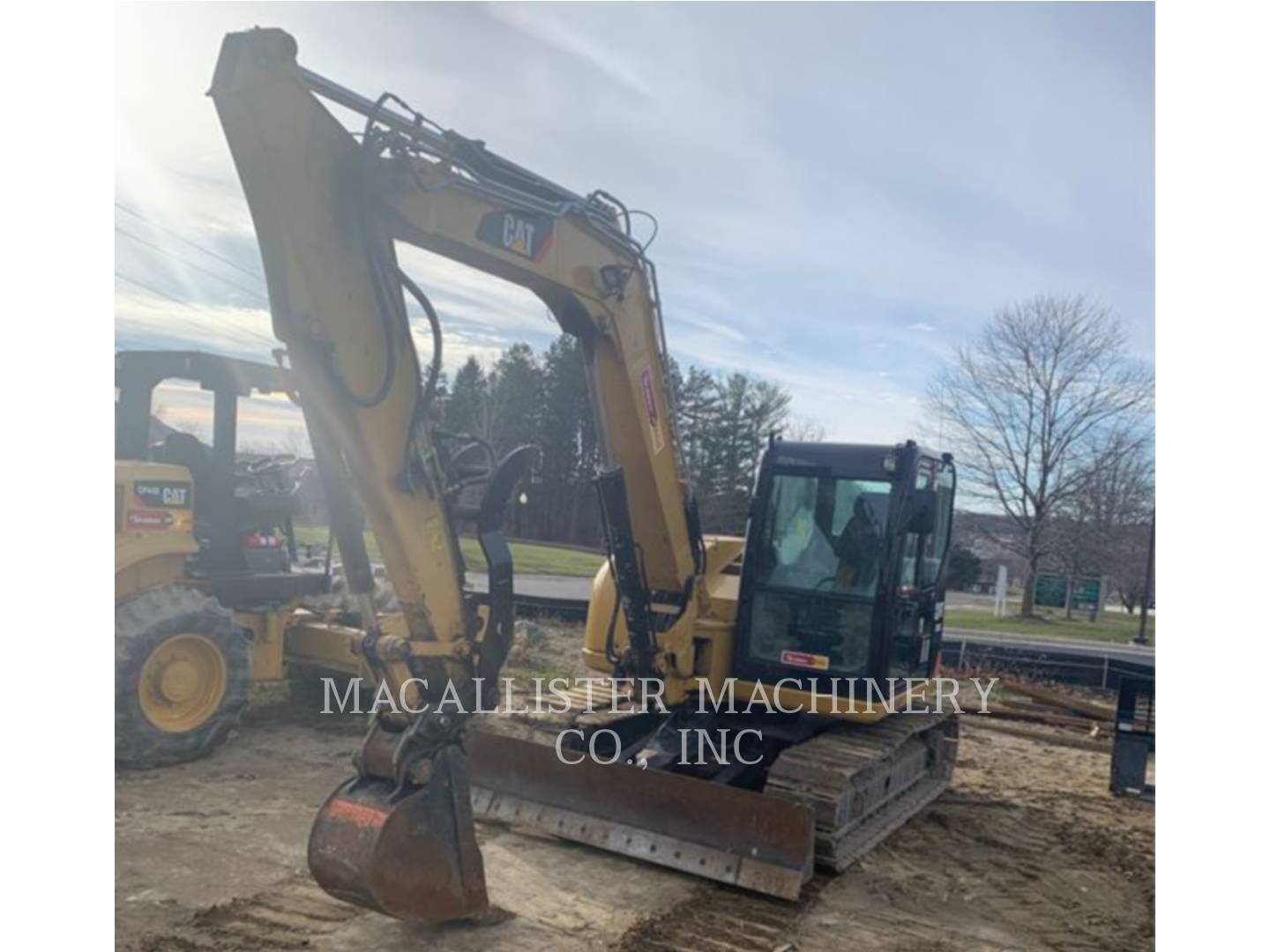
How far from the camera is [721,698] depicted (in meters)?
5.73

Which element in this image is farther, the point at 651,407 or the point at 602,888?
the point at 651,407

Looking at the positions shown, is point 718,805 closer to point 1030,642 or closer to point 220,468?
point 220,468

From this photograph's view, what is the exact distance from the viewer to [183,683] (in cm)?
612

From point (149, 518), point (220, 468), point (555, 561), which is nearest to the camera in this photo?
point (149, 518)

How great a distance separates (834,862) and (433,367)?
2.87 meters

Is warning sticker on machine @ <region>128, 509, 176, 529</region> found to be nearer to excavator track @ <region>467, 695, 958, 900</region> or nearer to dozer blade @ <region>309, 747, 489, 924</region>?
excavator track @ <region>467, 695, 958, 900</region>

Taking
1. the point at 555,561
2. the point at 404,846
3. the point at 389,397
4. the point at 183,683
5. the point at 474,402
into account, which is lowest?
the point at 404,846

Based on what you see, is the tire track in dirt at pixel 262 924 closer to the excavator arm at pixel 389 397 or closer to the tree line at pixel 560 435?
the excavator arm at pixel 389 397

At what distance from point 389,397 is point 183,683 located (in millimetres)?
3169

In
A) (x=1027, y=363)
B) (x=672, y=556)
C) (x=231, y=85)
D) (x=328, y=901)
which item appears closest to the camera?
(x=231, y=85)

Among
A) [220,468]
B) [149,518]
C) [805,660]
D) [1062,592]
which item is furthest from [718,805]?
[1062,592]

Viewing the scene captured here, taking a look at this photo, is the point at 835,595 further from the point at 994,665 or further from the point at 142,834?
the point at 994,665

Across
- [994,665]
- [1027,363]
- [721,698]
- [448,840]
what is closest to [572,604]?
[994,665]

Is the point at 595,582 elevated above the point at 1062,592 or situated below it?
above
